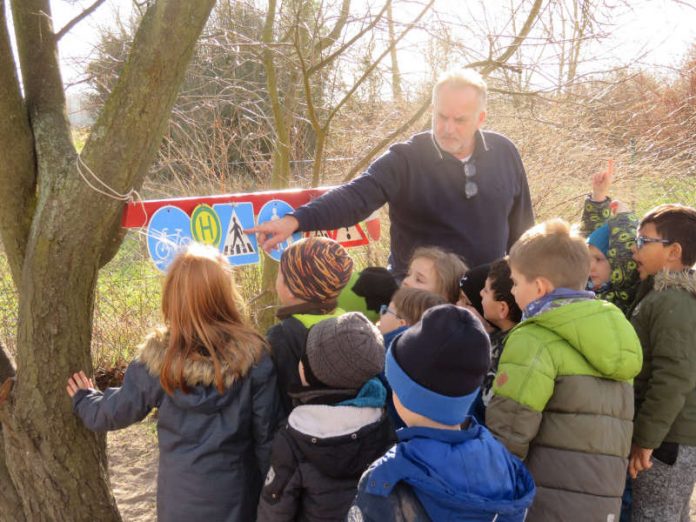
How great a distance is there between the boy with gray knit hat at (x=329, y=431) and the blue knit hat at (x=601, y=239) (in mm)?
1596

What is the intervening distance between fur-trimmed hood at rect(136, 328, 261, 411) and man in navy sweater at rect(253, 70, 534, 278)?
28.7 inches

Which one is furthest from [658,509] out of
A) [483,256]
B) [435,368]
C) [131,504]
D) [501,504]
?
[131,504]

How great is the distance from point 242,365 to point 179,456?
1.25 feet

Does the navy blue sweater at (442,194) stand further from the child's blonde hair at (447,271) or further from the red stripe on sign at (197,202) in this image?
the red stripe on sign at (197,202)

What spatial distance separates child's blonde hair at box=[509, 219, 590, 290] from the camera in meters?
2.06

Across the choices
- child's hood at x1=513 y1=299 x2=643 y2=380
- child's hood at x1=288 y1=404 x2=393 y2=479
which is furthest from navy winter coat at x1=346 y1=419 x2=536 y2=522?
child's hood at x1=513 y1=299 x2=643 y2=380

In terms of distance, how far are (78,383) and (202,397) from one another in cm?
60

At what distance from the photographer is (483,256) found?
9.32 ft

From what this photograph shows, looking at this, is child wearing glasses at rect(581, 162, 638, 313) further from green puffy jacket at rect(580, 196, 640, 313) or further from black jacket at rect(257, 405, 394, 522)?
black jacket at rect(257, 405, 394, 522)

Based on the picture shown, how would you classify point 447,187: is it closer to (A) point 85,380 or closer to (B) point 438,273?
(B) point 438,273

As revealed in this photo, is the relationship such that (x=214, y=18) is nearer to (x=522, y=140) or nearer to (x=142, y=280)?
(x=142, y=280)

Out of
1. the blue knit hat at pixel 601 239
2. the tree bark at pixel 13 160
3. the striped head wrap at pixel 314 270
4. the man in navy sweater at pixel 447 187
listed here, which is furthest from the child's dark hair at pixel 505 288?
the tree bark at pixel 13 160

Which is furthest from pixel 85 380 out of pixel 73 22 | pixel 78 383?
pixel 73 22

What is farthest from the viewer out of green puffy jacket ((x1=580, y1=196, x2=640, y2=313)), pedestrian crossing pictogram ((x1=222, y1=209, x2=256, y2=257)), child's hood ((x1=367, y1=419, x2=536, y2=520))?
green puffy jacket ((x1=580, y1=196, x2=640, y2=313))
